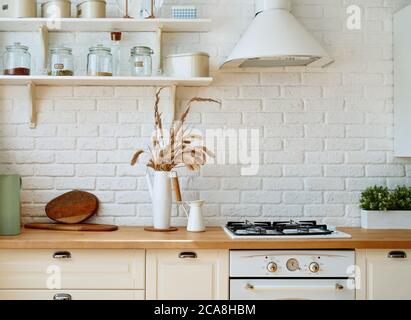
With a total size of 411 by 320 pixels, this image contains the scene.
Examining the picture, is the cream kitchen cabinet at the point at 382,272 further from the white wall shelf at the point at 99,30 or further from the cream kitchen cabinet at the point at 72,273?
the white wall shelf at the point at 99,30

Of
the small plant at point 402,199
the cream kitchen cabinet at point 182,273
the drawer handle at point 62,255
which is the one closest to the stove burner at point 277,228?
the cream kitchen cabinet at point 182,273

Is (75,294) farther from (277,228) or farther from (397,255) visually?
(397,255)

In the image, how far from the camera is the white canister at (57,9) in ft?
8.78

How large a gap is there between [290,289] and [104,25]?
5.61ft

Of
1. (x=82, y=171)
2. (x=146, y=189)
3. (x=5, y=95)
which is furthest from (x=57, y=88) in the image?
(x=146, y=189)

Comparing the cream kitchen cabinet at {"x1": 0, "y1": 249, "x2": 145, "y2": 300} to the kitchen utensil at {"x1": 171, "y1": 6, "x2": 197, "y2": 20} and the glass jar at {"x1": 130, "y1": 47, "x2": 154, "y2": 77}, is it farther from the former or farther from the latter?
the kitchen utensil at {"x1": 171, "y1": 6, "x2": 197, "y2": 20}

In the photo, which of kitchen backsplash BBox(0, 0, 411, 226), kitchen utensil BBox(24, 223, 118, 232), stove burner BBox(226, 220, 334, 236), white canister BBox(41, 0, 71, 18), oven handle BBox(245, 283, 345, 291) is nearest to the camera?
oven handle BBox(245, 283, 345, 291)

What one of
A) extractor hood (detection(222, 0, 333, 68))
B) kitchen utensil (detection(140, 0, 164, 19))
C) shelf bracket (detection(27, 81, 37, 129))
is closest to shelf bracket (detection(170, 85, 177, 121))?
extractor hood (detection(222, 0, 333, 68))

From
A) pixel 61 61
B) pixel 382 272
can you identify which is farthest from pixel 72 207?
pixel 382 272

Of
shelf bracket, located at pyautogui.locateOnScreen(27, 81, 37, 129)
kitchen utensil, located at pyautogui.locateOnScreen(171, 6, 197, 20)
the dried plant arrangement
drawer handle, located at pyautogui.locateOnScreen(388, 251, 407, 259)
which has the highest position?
kitchen utensil, located at pyautogui.locateOnScreen(171, 6, 197, 20)

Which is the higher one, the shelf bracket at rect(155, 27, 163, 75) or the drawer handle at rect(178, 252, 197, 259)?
the shelf bracket at rect(155, 27, 163, 75)

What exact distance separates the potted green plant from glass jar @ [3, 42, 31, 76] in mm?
2011

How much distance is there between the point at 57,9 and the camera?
2.68m

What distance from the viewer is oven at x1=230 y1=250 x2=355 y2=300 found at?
7.38 feet
